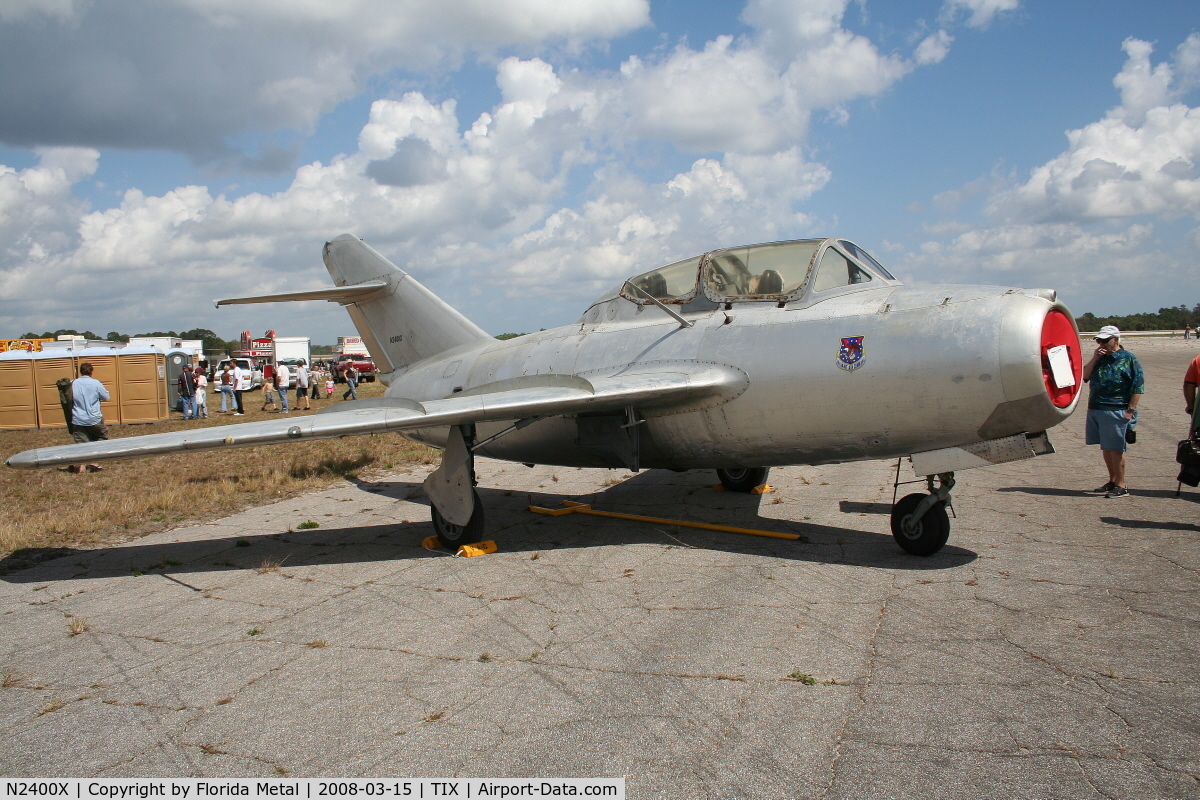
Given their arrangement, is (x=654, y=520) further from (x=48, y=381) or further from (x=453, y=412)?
(x=48, y=381)

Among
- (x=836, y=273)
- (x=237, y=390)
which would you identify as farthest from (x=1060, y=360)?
(x=237, y=390)

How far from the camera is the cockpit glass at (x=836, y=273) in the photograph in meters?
6.48

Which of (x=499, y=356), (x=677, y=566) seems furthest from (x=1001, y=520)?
(x=499, y=356)

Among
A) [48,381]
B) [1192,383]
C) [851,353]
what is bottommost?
[1192,383]

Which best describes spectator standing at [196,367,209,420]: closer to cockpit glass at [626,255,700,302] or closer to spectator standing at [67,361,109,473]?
spectator standing at [67,361,109,473]

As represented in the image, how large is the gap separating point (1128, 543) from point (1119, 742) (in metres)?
3.90

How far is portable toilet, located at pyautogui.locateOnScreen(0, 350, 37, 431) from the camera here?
910 inches

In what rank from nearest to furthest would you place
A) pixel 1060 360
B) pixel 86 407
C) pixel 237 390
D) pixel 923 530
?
pixel 1060 360
pixel 923 530
pixel 86 407
pixel 237 390

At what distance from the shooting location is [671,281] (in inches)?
297

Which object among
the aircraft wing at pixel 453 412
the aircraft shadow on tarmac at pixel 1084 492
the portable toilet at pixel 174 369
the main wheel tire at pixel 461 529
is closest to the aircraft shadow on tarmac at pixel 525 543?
the main wheel tire at pixel 461 529

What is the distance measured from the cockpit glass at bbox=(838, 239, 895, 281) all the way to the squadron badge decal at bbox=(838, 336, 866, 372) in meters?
1.28

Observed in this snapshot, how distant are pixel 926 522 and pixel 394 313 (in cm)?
781

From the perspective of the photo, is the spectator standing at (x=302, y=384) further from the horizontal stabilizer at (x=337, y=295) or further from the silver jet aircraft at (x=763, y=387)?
the silver jet aircraft at (x=763, y=387)

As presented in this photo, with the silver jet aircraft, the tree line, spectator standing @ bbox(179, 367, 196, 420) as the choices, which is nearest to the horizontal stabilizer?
the silver jet aircraft
